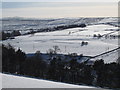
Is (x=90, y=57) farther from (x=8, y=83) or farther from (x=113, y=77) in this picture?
(x=8, y=83)

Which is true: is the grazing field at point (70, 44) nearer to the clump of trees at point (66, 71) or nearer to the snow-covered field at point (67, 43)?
the snow-covered field at point (67, 43)

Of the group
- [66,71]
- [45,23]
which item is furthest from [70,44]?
[45,23]

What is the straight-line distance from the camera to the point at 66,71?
13.3 m

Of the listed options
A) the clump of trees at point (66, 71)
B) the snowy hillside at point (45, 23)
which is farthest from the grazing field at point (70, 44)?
the snowy hillside at point (45, 23)

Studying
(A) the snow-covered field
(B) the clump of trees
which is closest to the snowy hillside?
(A) the snow-covered field

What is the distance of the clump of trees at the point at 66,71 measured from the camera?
39.5 feet

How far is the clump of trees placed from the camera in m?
12.1

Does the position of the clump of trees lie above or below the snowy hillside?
below

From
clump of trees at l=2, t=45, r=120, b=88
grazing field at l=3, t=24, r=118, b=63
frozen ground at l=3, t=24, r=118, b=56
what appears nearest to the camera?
clump of trees at l=2, t=45, r=120, b=88

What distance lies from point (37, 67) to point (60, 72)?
5.34 ft

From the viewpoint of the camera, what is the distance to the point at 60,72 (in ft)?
42.7

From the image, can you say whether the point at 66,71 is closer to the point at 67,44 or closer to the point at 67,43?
the point at 67,44

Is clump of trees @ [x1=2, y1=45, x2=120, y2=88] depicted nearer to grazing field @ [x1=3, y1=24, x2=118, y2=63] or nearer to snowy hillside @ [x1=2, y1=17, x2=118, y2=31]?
grazing field @ [x1=3, y1=24, x2=118, y2=63]

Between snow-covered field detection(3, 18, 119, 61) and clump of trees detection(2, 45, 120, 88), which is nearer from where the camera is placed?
clump of trees detection(2, 45, 120, 88)
